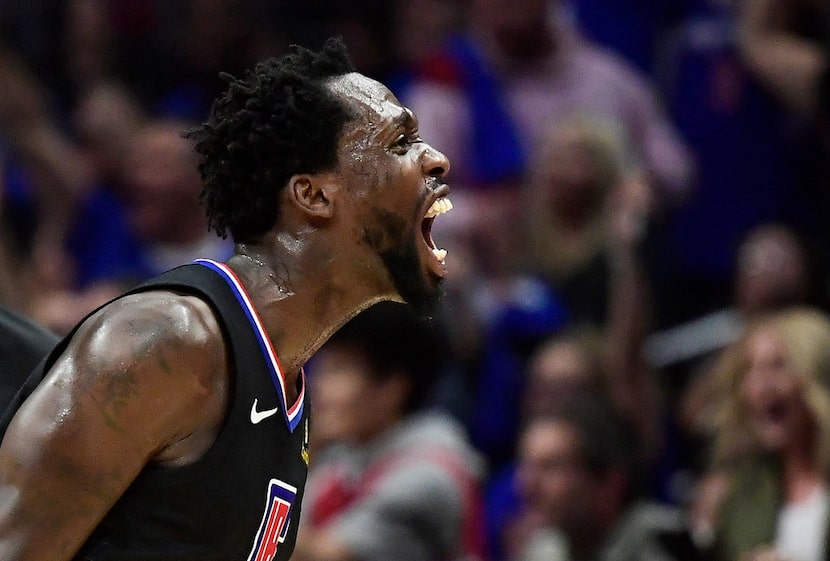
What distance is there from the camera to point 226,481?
246 cm

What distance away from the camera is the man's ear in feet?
8.77

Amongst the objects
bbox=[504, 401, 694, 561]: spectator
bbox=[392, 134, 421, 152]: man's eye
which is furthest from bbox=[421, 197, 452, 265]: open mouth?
bbox=[504, 401, 694, 561]: spectator

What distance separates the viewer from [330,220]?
269cm

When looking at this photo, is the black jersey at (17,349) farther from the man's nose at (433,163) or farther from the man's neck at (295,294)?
the man's nose at (433,163)

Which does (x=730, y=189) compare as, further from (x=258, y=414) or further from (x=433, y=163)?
(x=258, y=414)

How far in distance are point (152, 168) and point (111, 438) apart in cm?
396

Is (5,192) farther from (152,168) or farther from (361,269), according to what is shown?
(361,269)

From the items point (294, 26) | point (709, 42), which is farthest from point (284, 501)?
point (294, 26)

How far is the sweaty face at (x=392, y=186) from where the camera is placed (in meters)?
2.69

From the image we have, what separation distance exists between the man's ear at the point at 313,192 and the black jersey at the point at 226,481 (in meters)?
0.19

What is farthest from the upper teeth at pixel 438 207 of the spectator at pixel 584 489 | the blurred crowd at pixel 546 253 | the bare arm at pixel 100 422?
the spectator at pixel 584 489

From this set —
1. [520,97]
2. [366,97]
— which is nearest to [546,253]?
[520,97]

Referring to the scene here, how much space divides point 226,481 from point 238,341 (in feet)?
0.80

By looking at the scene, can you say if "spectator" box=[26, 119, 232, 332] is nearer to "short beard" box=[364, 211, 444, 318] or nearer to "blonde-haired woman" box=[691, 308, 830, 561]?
"blonde-haired woman" box=[691, 308, 830, 561]
